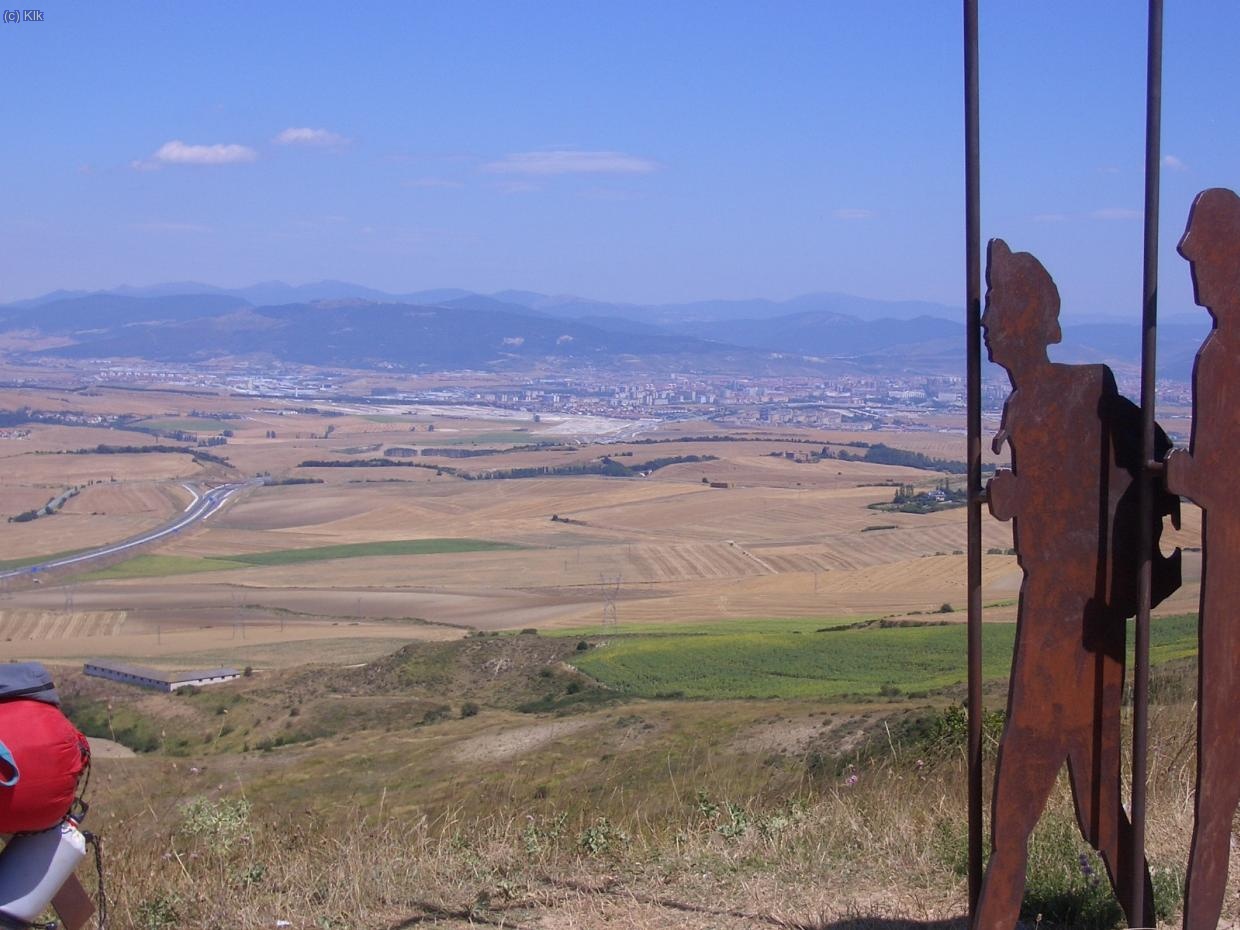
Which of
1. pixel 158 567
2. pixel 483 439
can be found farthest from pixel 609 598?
pixel 483 439

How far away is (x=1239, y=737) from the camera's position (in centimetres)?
377

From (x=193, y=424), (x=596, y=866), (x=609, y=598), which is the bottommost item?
(x=609, y=598)

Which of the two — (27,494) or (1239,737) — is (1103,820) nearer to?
(1239,737)

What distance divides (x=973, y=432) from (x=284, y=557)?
207ft

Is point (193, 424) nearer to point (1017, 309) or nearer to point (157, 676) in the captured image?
point (157, 676)

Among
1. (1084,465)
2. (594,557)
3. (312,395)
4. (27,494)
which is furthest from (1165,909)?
(312,395)

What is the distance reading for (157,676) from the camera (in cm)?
3153

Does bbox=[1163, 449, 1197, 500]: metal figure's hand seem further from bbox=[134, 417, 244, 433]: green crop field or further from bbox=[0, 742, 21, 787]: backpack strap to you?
bbox=[134, 417, 244, 433]: green crop field

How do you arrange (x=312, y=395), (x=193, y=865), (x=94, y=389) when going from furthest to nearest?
1. (x=312, y=395)
2. (x=94, y=389)
3. (x=193, y=865)

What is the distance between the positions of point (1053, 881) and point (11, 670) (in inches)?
133

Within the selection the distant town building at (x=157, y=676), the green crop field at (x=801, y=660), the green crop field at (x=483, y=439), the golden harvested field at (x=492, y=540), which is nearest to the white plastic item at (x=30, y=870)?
the green crop field at (x=801, y=660)

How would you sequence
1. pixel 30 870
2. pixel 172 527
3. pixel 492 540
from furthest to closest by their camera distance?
pixel 172 527, pixel 492 540, pixel 30 870

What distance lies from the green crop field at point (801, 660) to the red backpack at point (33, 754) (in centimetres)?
1942

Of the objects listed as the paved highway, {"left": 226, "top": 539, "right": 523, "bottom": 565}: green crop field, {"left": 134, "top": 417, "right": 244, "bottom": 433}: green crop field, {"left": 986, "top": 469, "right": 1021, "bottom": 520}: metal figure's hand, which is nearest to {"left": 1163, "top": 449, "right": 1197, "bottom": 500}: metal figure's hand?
{"left": 986, "top": 469, "right": 1021, "bottom": 520}: metal figure's hand
